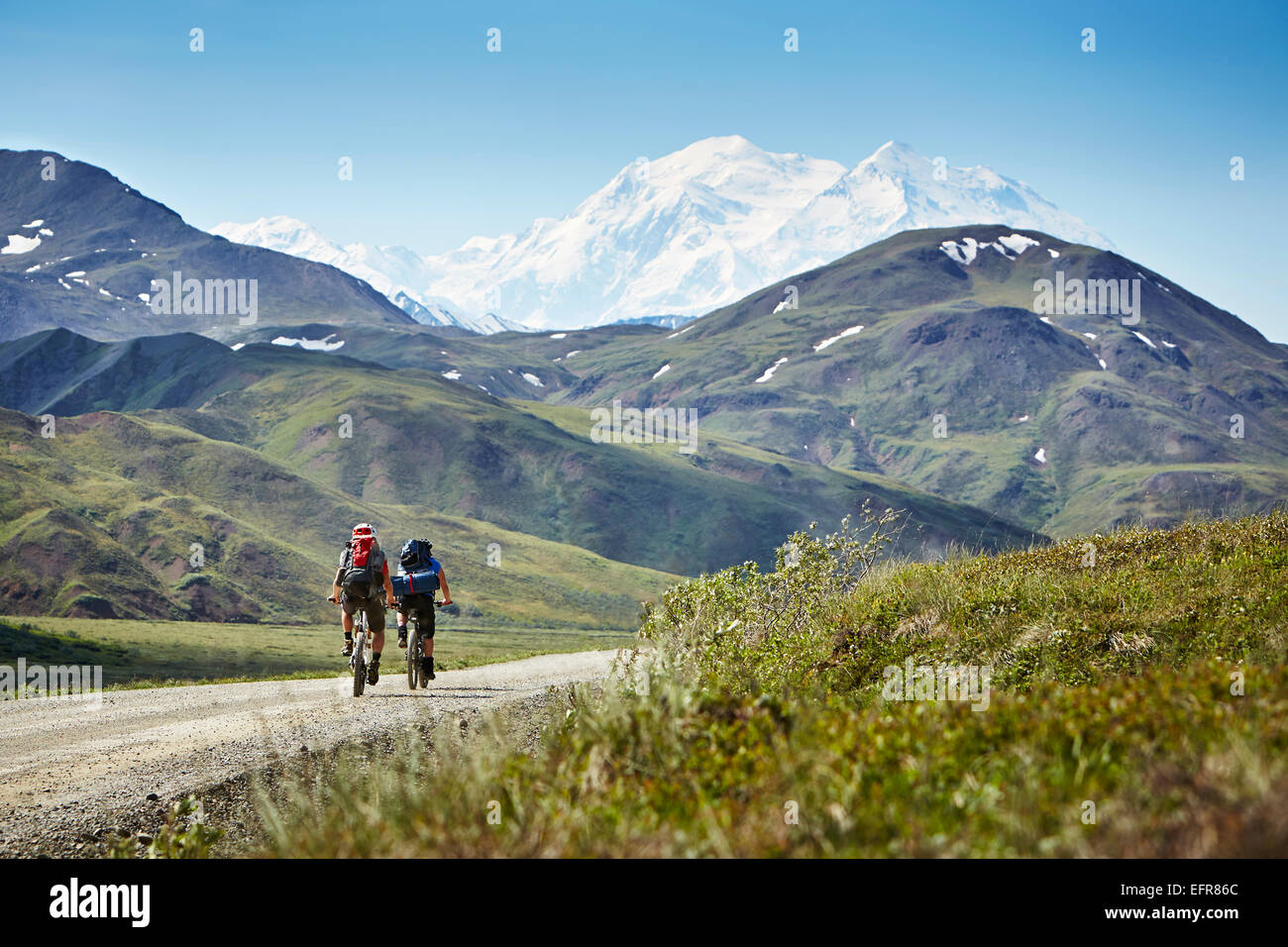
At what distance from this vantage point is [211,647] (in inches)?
2530

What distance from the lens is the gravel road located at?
951cm

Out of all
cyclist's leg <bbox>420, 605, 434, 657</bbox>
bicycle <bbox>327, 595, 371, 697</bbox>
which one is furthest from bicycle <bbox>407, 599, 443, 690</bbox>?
bicycle <bbox>327, 595, 371, 697</bbox>

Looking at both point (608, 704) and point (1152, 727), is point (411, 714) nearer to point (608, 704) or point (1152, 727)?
point (608, 704)

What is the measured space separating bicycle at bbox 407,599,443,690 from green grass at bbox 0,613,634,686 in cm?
776

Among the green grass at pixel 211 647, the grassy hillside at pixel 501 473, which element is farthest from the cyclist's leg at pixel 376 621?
the grassy hillside at pixel 501 473

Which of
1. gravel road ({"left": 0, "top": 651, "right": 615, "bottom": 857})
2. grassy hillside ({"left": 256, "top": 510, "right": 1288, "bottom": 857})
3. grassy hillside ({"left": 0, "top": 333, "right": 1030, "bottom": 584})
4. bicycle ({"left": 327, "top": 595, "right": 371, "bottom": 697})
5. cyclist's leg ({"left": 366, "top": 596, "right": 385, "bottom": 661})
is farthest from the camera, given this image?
grassy hillside ({"left": 0, "top": 333, "right": 1030, "bottom": 584})

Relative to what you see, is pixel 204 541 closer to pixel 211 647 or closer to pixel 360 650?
pixel 211 647

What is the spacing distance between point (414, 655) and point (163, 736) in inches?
197

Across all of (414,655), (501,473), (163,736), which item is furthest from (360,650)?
(501,473)

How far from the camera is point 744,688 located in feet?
35.1

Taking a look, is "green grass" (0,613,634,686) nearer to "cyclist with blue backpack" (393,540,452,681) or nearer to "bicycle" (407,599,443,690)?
"bicycle" (407,599,443,690)

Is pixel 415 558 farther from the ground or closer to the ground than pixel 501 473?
closer to the ground

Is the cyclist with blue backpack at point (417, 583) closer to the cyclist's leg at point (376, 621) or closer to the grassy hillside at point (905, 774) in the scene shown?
the cyclist's leg at point (376, 621)
